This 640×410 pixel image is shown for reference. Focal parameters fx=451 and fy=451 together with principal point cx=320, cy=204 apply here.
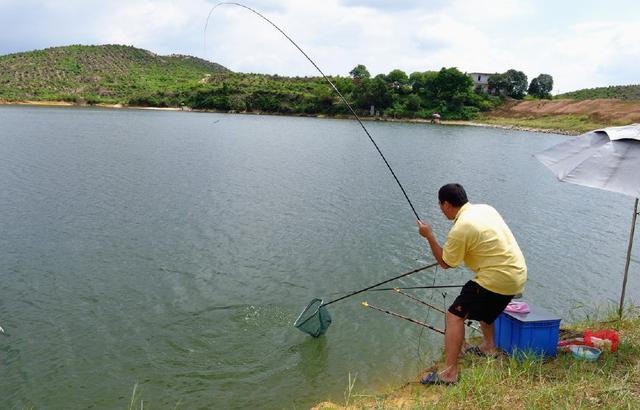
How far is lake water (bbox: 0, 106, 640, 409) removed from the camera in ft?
19.3

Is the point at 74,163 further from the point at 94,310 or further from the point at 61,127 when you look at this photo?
the point at 61,127

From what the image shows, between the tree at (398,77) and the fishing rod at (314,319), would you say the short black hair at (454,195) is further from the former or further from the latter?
the tree at (398,77)

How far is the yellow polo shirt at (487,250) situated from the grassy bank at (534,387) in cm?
86

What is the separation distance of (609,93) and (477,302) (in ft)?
377

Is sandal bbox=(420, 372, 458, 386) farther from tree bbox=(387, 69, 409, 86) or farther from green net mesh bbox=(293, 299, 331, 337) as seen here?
tree bbox=(387, 69, 409, 86)

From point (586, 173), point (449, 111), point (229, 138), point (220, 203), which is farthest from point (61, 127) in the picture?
point (449, 111)

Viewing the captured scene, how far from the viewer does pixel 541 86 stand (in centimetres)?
8825

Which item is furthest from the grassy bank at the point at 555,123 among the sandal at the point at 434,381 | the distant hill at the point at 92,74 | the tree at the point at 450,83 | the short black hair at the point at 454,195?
the distant hill at the point at 92,74

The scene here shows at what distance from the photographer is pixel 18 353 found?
620 centimetres

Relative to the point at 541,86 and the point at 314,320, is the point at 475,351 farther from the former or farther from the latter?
the point at 541,86

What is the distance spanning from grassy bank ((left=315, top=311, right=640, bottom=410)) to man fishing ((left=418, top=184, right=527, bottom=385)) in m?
0.51

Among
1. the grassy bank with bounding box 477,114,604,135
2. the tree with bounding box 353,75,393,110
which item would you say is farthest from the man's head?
the tree with bounding box 353,75,393,110

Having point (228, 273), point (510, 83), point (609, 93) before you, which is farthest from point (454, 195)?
point (609, 93)

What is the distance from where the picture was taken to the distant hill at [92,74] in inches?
3501
